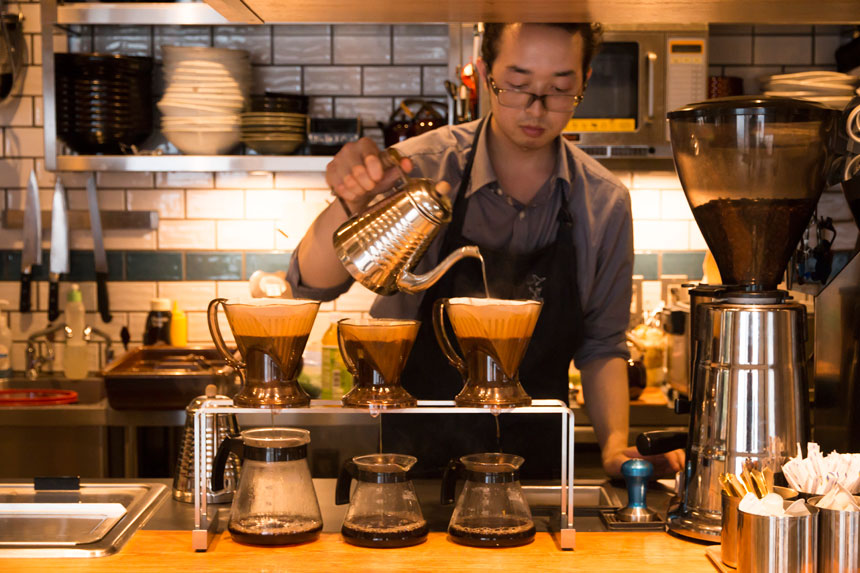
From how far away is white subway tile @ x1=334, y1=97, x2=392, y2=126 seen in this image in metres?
3.76

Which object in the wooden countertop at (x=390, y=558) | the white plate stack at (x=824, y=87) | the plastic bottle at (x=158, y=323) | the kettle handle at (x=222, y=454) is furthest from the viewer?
the plastic bottle at (x=158, y=323)

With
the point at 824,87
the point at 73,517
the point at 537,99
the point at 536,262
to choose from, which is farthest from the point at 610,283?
the point at 824,87

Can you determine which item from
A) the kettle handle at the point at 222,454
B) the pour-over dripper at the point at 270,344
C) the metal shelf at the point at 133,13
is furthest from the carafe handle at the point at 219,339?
the metal shelf at the point at 133,13

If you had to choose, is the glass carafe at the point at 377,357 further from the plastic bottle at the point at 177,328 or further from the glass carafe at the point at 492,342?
the plastic bottle at the point at 177,328

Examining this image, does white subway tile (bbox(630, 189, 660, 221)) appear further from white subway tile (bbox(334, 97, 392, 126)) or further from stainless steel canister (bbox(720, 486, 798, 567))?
stainless steel canister (bbox(720, 486, 798, 567))

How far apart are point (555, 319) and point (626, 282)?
0.61ft

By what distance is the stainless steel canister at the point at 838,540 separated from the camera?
1.27 m

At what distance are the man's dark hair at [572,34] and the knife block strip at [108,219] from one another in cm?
202

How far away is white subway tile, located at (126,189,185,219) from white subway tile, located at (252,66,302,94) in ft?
1.68

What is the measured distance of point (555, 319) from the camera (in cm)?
226

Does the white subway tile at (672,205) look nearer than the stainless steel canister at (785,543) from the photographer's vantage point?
No

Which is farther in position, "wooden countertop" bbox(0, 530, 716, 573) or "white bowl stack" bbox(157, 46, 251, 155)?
"white bowl stack" bbox(157, 46, 251, 155)

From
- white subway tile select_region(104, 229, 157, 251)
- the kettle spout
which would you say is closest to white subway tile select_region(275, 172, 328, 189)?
white subway tile select_region(104, 229, 157, 251)

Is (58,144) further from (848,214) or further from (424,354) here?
(848,214)
